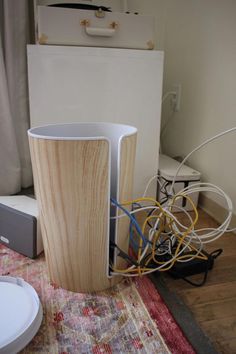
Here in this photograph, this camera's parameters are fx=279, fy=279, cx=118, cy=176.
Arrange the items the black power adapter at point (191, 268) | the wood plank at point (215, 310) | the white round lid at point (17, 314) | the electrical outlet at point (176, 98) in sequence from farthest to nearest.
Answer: the electrical outlet at point (176, 98), the black power adapter at point (191, 268), the wood plank at point (215, 310), the white round lid at point (17, 314)

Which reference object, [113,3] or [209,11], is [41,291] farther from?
[113,3]

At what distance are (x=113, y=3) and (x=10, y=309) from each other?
1224mm

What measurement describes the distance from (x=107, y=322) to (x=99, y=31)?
2.68 feet

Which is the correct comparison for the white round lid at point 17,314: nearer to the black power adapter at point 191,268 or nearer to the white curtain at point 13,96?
the black power adapter at point 191,268

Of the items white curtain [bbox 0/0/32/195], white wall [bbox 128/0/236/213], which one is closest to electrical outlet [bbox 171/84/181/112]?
white wall [bbox 128/0/236/213]

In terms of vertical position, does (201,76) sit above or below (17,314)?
above

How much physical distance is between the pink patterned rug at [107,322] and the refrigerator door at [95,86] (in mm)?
526

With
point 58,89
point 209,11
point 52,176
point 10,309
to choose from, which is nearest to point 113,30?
point 58,89

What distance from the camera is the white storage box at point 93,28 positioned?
852 millimetres

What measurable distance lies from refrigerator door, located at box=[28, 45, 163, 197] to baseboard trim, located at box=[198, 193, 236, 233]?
0.32 meters

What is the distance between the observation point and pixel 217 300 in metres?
0.64

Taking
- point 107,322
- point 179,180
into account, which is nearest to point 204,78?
point 179,180

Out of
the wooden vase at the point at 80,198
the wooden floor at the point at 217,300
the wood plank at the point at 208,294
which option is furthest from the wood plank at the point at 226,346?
the wooden vase at the point at 80,198

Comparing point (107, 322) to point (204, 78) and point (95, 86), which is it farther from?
point (204, 78)
